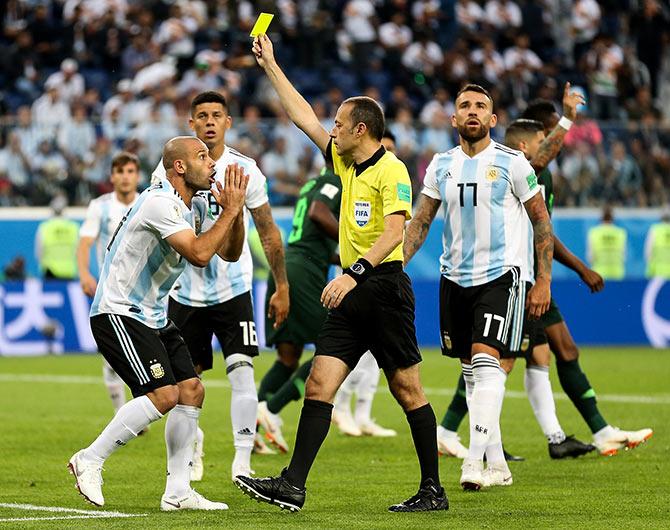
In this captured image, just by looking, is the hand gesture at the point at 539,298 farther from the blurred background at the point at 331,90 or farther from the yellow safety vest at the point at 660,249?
the yellow safety vest at the point at 660,249

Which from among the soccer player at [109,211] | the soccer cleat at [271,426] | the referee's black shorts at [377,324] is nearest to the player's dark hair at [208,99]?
the referee's black shorts at [377,324]

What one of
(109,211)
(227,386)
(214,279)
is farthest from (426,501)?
(227,386)

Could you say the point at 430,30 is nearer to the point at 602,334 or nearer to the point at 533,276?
the point at 602,334

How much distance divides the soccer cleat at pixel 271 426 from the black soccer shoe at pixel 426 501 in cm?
342

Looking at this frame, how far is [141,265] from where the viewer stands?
8336 mm

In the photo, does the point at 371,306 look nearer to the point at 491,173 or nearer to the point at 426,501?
the point at 426,501

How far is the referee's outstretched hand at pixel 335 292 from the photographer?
7.96m

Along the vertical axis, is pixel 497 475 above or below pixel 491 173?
below

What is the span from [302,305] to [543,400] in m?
2.38

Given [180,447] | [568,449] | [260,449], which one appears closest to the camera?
[180,447]

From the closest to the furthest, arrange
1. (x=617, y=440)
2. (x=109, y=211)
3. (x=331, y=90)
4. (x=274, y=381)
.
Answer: (x=617, y=440) → (x=274, y=381) → (x=109, y=211) → (x=331, y=90)

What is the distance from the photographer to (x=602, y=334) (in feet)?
80.9

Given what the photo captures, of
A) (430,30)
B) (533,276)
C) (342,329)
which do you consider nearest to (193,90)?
(430,30)

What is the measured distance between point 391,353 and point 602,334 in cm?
1670
